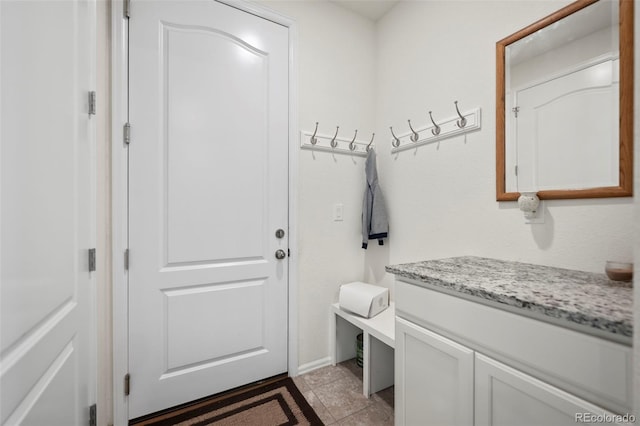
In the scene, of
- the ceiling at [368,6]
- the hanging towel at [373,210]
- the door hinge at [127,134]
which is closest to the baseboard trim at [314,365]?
the hanging towel at [373,210]

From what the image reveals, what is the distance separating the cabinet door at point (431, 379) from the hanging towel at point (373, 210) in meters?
0.81

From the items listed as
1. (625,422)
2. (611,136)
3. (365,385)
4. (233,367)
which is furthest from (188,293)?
(611,136)

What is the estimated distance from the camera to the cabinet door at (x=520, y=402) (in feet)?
2.14

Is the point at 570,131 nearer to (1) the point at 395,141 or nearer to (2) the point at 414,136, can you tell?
(2) the point at 414,136

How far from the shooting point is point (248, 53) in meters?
1.65

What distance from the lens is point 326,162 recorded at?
1898 mm

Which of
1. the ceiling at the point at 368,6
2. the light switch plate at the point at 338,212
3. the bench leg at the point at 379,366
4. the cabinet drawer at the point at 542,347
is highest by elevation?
the ceiling at the point at 368,6

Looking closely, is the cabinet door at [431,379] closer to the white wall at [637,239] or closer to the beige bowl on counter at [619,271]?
the white wall at [637,239]

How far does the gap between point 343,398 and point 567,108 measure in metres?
1.80

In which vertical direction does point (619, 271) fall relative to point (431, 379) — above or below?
above

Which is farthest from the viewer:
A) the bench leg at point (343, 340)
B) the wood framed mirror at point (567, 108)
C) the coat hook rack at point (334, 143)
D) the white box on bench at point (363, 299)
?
the bench leg at point (343, 340)

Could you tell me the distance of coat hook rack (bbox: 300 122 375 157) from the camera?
1813mm

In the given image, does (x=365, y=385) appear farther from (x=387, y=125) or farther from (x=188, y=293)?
(x=387, y=125)

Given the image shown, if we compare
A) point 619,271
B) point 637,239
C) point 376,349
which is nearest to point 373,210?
point 376,349
